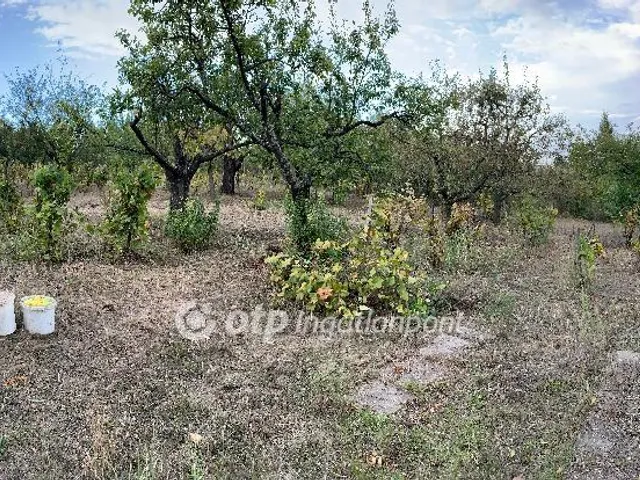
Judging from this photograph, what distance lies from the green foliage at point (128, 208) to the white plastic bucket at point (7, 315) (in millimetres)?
2586

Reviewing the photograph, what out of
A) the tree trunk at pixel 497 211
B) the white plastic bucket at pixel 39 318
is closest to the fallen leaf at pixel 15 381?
the white plastic bucket at pixel 39 318

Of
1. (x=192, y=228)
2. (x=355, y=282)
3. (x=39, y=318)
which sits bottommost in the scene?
(x=39, y=318)

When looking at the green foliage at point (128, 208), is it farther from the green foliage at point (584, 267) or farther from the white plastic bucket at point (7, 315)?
the green foliage at point (584, 267)

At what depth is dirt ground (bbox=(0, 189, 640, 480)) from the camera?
312 centimetres

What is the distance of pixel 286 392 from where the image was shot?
3877mm

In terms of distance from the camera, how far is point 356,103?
848 centimetres

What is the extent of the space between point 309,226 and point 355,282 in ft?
6.39

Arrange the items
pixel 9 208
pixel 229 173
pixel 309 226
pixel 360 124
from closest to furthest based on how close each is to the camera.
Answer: pixel 309 226
pixel 360 124
pixel 9 208
pixel 229 173

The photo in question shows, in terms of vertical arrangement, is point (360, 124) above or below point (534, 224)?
above

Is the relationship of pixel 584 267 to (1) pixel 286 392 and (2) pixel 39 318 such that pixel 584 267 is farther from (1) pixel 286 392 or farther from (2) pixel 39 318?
(2) pixel 39 318

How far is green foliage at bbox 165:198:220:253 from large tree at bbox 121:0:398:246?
1.33 metres

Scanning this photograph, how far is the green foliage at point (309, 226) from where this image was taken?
750cm

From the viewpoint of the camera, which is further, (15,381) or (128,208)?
(128,208)

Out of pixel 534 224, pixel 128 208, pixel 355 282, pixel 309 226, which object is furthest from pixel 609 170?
pixel 128 208
